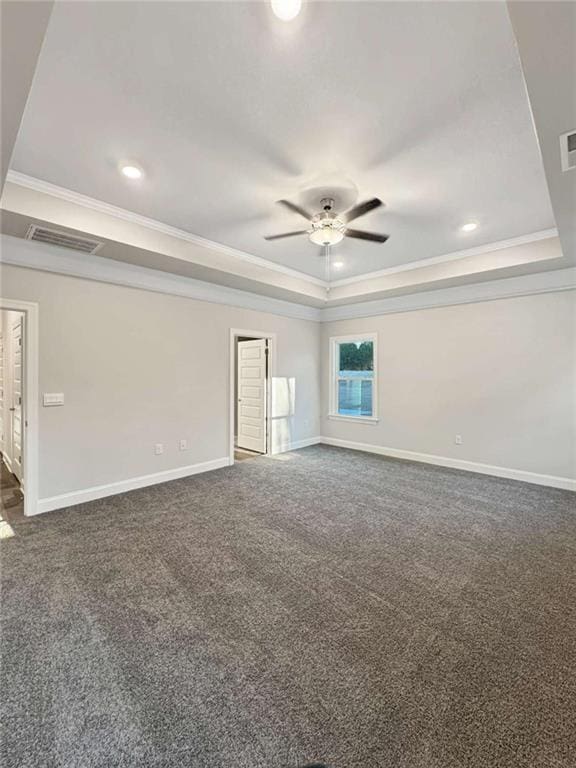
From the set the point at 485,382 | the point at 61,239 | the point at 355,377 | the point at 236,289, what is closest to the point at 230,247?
the point at 236,289

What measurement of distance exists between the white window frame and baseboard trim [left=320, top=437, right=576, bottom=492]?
489 millimetres

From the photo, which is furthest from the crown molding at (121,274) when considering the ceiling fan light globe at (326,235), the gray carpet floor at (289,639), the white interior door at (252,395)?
the gray carpet floor at (289,639)

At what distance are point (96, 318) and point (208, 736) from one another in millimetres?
3878

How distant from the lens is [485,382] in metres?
4.91

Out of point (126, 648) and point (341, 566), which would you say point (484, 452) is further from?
point (126, 648)

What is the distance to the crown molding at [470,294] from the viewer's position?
4.28 meters

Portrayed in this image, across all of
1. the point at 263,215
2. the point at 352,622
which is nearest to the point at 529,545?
the point at 352,622

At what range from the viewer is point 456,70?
5.91ft

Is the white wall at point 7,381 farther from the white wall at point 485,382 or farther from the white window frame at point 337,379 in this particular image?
the white wall at point 485,382

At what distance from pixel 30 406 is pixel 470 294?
578cm

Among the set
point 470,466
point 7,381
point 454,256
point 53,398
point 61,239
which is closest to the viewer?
point 61,239

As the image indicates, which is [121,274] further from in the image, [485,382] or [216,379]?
[485,382]

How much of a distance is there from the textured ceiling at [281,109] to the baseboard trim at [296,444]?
4076 millimetres

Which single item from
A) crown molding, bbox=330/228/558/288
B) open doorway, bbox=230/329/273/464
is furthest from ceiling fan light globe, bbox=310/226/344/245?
open doorway, bbox=230/329/273/464
